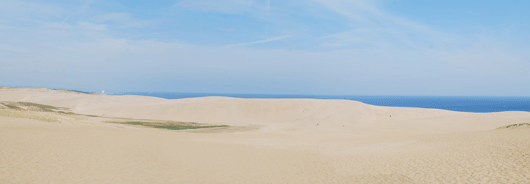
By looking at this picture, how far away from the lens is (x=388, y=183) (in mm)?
10328

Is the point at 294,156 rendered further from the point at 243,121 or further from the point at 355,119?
the point at 243,121

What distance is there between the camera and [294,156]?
15.0 metres

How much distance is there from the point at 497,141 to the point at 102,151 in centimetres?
1794

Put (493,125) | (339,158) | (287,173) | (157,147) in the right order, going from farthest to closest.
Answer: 1. (493,125)
2. (157,147)
3. (339,158)
4. (287,173)

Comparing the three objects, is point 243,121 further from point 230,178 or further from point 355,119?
point 230,178

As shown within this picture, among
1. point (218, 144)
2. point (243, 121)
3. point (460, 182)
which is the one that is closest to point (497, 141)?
point (460, 182)

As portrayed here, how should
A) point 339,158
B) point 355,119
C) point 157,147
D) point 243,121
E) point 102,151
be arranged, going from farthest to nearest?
point 243,121 → point 355,119 → point 157,147 → point 339,158 → point 102,151

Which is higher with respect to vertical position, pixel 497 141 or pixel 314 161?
pixel 497 141

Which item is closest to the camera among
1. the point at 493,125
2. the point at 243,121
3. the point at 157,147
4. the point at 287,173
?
the point at 287,173

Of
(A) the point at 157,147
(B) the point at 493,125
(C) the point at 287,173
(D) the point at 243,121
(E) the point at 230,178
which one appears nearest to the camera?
(E) the point at 230,178

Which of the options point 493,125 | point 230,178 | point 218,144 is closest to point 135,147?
point 218,144

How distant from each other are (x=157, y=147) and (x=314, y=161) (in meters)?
7.86

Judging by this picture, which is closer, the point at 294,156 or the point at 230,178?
the point at 230,178

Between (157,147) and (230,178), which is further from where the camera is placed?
(157,147)
